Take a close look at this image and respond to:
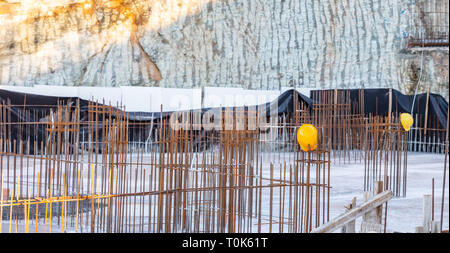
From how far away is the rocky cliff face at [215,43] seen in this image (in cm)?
1756

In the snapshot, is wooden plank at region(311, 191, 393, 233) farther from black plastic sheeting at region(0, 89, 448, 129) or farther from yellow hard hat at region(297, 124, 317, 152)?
black plastic sheeting at region(0, 89, 448, 129)

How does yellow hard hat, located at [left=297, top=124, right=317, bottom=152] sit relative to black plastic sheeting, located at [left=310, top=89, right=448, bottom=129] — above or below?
below

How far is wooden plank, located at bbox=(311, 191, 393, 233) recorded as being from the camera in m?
3.39

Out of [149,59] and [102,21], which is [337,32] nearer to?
[149,59]

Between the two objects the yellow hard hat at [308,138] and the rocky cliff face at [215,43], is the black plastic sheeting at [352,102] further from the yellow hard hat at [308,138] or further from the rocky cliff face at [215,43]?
the yellow hard hat at [308,138]

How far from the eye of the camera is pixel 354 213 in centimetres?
352

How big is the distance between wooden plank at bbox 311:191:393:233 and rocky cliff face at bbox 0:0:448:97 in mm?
14143

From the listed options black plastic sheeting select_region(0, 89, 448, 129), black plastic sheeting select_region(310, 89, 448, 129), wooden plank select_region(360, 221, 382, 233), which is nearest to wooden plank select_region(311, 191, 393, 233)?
wooden plank select_region(360, 221, 382, 233)

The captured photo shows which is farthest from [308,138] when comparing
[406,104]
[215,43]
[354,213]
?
[215,43]

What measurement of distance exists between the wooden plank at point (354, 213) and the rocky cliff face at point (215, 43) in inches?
557
